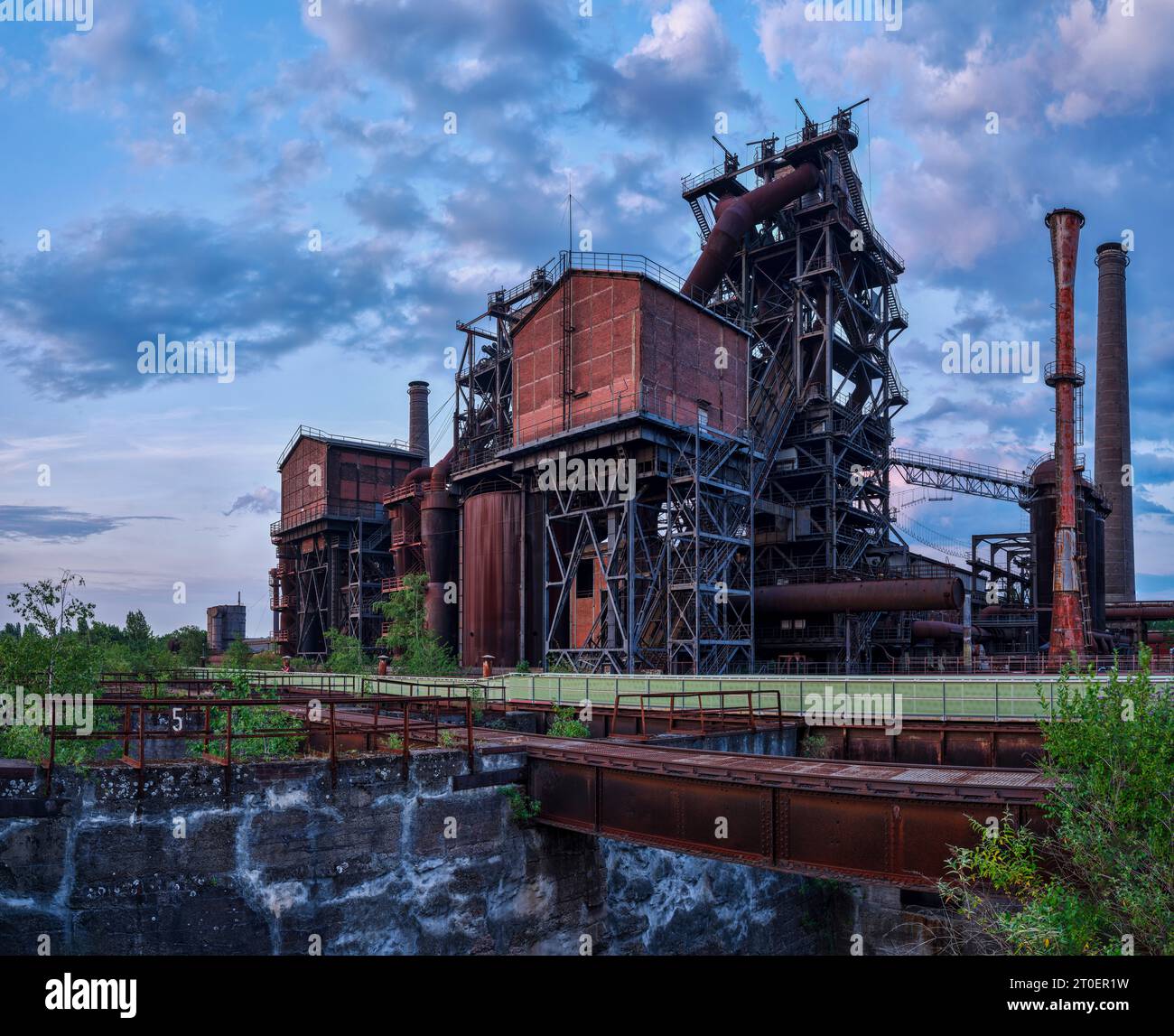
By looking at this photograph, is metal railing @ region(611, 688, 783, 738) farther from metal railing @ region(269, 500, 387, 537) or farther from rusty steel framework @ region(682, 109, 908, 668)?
metal railing @ region(269, 500, 387, 537)

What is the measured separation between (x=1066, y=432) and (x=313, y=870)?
3586cm

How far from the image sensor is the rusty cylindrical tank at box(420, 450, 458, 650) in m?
47.8

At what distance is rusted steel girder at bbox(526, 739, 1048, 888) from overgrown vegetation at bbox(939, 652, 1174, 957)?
0.71 m

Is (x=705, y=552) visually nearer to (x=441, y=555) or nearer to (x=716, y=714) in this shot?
(x=716, y=714)

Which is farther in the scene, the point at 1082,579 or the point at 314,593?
the point at 314,593

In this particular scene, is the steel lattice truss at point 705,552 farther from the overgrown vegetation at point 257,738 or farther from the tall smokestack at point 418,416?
the tall smokestack at point 418,416

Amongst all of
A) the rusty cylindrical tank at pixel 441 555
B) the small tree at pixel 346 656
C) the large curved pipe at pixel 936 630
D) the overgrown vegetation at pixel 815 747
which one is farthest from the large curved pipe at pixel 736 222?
the overgrown vegetation at pixel 815 747

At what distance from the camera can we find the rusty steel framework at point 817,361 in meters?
46.7

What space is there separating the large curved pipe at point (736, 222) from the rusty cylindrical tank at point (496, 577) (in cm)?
1544

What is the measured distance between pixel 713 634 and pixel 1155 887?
30.1 m

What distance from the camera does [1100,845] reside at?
8.10 m

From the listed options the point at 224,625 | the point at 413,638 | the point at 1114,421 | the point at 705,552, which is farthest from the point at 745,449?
the point at 224,625

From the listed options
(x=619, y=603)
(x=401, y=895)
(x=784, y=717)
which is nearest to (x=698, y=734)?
(x=784, y=717)

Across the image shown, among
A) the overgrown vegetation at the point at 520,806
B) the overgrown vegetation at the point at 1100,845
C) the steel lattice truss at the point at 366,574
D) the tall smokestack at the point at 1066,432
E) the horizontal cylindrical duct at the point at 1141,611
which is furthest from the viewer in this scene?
the steel lattice truss at the point at 366,574
